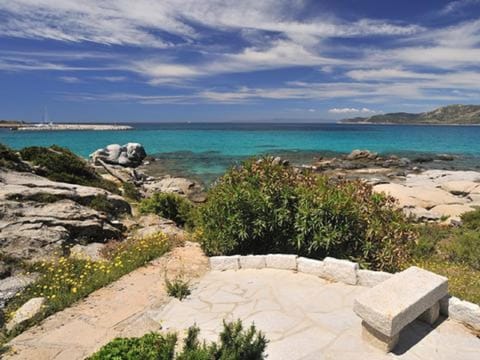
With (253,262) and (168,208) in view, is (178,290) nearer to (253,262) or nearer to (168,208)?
(253,262)

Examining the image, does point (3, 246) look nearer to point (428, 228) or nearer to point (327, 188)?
point (327, 188)

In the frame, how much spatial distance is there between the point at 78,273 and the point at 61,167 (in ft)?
33.2

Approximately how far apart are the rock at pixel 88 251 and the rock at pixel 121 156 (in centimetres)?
3190

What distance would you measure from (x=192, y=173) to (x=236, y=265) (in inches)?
1091

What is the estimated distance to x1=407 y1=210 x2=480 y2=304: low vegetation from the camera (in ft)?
23.4

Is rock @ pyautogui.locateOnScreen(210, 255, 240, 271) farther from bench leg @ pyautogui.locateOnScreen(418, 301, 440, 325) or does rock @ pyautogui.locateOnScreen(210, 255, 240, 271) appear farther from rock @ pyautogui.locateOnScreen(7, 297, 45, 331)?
bench leg @ pyautogui.locateOnScreen(418, 301, 440, 325)

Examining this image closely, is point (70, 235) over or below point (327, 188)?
below

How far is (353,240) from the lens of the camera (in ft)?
26.9

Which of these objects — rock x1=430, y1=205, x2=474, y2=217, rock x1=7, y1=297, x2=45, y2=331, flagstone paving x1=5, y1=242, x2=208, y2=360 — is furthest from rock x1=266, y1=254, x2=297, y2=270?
rock x1=430, y1=205, x2=474, y2=217

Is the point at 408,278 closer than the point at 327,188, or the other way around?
the point at 408,278

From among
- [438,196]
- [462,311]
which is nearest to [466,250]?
[462,311]

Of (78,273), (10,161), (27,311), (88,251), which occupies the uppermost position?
(10,161)

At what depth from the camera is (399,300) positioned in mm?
4789

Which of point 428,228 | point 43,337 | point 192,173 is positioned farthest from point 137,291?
point 192,173
